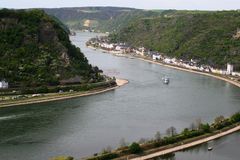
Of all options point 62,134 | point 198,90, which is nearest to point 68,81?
point 198,90

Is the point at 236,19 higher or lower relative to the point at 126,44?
higher

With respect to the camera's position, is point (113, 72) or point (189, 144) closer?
point (189, 144)

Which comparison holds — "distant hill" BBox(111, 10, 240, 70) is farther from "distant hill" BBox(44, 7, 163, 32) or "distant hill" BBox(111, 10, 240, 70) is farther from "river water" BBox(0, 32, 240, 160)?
"distant hill" BBox(44, 7, 163, 32)

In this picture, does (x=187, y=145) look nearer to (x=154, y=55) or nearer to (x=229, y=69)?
(x=229, y=69)

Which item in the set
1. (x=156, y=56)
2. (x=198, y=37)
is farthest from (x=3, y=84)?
(x=198, y=37)

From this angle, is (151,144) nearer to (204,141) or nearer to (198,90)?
(204,141)

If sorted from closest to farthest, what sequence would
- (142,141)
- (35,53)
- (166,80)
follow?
(142,141)
(35,53)
(166,80)
